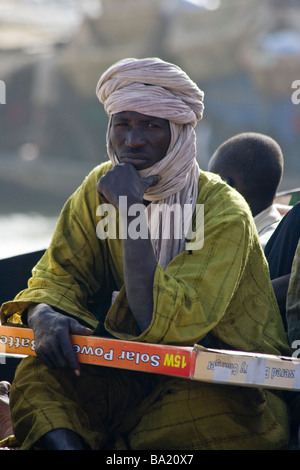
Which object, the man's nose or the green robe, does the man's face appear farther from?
the green robe

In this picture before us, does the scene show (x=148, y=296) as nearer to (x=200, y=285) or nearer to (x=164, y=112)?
(x=200, y=285)

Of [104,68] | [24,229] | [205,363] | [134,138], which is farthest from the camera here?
[104,68]

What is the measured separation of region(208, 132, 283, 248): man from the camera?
3479mm

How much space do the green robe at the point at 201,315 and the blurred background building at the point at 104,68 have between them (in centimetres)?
1291

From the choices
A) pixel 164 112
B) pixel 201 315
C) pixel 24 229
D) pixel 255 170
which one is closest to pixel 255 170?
pixel 255 170

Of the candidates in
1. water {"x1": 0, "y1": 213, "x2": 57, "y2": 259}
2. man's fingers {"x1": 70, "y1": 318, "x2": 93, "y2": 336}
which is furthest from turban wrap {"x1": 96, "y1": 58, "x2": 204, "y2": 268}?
water {"x1": 0, "y1": 213, "x2": 57, "y2": 259}

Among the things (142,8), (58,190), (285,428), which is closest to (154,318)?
(285,428)

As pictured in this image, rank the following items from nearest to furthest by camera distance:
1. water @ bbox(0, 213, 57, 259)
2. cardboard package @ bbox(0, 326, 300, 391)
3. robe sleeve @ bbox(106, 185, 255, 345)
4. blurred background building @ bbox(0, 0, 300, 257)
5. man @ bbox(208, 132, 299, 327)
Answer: cardboard package @ bbox(0, 326, 300, 391) → robe sleeve @ bbox(106, 185, 255, 345) → man @ bbox(208, 132, 299, 327) → water @ bbox(0, 213, 57, 259) → blurred background building @ bbox(0, 0, 300, 257)

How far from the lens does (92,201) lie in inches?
96.7

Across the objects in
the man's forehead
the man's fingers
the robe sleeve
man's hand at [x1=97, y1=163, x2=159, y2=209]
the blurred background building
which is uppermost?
the blurred background building

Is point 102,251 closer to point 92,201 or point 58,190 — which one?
point 92,201

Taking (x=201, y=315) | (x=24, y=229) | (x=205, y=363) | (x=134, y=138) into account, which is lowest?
(x=205, y=363)

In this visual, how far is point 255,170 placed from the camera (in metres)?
3.48

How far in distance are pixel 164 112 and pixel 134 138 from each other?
4.7 inches
